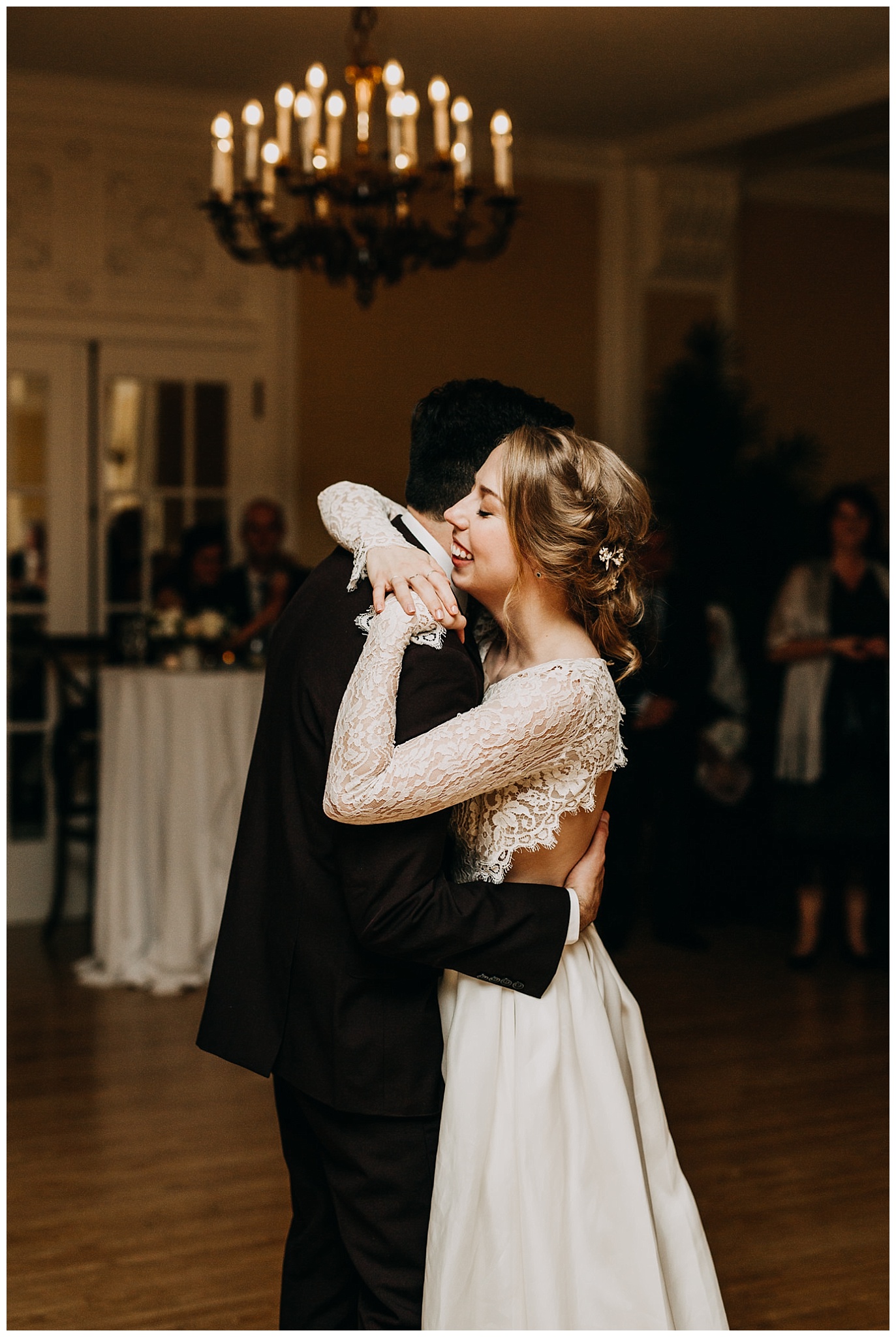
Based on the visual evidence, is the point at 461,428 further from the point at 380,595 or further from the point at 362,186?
the point at 362,186

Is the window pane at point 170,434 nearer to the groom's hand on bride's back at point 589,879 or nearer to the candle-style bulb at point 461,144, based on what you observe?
the candle-style bulb at point 461,144

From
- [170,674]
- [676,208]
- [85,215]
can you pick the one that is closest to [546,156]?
[676,208]

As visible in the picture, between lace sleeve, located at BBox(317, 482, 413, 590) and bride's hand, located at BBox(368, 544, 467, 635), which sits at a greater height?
lace sleeve, located at BBox(317, 482, 413, 590)

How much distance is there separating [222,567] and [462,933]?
4856mm

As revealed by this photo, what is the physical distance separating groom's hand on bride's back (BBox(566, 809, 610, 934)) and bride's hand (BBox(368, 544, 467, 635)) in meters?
0.37

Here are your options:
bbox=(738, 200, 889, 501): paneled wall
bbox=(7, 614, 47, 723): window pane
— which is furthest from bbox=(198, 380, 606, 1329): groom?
bbox=(738, 200, 889, 501): paneled wall

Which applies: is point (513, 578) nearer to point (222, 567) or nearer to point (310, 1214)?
point (310, 1214)

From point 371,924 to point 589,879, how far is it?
0.33 m

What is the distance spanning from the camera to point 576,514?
1674mm

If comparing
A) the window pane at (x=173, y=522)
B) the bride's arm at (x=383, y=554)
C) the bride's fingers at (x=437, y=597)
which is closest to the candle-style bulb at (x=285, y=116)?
the window pane at (x=173, y=522)

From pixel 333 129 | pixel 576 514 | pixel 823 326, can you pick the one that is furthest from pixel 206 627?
pixel 823 326

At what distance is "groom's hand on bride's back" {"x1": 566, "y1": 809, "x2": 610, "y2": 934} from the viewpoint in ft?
5.87

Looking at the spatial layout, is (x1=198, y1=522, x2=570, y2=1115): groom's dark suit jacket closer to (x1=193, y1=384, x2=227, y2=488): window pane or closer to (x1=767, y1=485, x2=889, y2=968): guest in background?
(x1=767, y1=485, x2=889, y2=968): guest in background

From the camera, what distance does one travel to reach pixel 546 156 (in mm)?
7090
